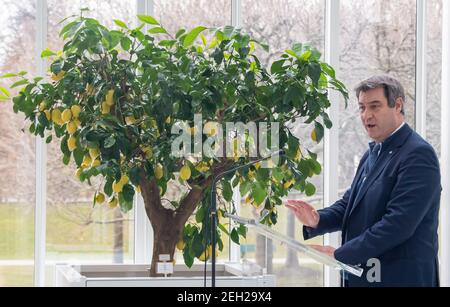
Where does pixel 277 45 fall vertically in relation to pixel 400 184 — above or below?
above

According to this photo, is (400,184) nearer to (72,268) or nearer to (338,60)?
(72,268)

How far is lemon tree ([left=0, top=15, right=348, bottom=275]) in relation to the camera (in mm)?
2828

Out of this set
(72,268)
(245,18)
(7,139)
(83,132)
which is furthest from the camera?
(245,18)

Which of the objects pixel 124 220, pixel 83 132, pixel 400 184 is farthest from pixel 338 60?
pixel 83 132

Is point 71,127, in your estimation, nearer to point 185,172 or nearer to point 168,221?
point 185,172

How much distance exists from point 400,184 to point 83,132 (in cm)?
112

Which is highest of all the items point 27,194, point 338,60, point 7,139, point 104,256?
point 338,60

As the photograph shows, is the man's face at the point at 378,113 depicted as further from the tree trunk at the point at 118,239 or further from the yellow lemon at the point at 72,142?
the tree trunk at the point at 118,239

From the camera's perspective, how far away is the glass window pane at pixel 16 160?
13.7 ft

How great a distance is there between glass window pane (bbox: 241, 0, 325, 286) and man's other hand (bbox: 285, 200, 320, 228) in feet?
4.70

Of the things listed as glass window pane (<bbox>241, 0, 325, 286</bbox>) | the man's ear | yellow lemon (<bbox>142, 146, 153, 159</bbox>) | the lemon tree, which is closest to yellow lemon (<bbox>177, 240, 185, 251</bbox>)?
the lemon tree

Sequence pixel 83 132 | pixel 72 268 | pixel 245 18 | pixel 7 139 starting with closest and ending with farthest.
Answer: pixel 83 132 < pixel 72 268 < pixel 7 139 < pixel 245 18

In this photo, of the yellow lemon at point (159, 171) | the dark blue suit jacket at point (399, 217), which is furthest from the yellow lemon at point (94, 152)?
the dark blue suit jacket at point (399, 217)

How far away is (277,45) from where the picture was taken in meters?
4.55
